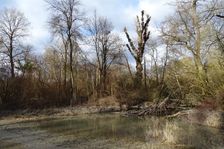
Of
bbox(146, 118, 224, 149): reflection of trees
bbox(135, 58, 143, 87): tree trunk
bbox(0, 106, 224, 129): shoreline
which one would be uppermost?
bbox(135, 58, 143, 87): tree trunk

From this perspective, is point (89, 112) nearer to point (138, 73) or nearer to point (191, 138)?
point (138, 73)

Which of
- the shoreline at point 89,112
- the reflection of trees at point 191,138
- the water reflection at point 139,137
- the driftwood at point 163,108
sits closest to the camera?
the reflection of trees at point 191,138

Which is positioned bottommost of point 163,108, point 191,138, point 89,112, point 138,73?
point 191,138

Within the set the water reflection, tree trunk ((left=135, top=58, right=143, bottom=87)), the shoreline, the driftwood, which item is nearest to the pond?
the water reflection

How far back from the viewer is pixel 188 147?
51.5 ft

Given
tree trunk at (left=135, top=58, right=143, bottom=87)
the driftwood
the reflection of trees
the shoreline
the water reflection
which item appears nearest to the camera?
the reflection of trees

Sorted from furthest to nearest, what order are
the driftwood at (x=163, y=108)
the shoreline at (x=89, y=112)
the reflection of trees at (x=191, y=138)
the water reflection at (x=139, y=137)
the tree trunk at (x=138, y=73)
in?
the tree trunk at (x=138, y=73) → the driftwood at (x=163, y=108) → the shoreline at (x=89, y=112) → the water reflection at (x=139, y=137) → the reflection of trees at (x=191, y=138)

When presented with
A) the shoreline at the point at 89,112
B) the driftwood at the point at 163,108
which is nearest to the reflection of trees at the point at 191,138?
the shoreline at the point at 89,112

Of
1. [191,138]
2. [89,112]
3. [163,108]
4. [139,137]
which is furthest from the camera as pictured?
[89,112]

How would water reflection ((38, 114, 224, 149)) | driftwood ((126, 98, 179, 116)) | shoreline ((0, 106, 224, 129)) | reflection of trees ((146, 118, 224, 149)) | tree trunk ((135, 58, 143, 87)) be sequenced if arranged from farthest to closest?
tree trunk ((135, 58, 143, 87)), driftwood ((126, 98, 179, 116)), shoreline ((0, 106, 224, 129)), water reflection ((38, 114, 224, 149)), reflection of trees ((146, 118, 224, 149))

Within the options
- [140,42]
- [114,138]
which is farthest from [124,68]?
[114,138]

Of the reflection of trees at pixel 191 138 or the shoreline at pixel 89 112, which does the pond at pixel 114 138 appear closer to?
Answer: the reflection of trees at pixel 191 138

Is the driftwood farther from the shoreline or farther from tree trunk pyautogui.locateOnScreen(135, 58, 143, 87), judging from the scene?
tree trunk pyautogui.locateOnScreen(135, 58, 143, 87)

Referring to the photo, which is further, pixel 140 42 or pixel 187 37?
pixel 140 42
